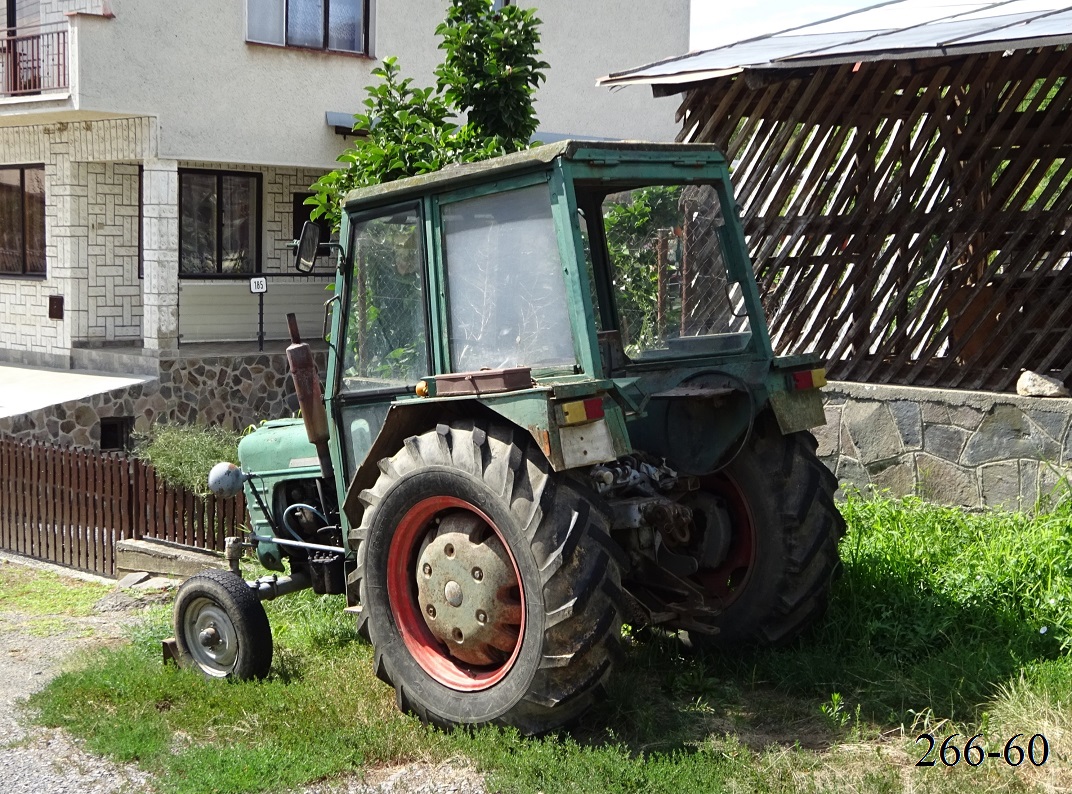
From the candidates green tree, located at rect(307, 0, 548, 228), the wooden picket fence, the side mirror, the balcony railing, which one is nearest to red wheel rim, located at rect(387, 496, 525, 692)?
the side mirror

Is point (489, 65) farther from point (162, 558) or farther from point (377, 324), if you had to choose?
point (162, 558)

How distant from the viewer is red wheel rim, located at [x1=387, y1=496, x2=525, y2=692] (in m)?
5.05

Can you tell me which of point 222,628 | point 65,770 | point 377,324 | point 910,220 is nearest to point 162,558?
point 222,628

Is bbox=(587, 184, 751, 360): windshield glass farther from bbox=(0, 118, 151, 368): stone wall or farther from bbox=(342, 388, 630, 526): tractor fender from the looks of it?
bbox=(0, 118, 151, 368): stone wall

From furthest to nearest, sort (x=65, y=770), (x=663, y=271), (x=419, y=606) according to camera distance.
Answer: (x=663, y=271), (x=419, y=606), (x=65, y=770)

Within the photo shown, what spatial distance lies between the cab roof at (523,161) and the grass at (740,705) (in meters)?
2.19

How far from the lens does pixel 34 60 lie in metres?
16.1

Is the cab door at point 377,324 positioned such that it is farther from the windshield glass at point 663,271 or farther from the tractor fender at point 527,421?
the windshield glass at point 663,271

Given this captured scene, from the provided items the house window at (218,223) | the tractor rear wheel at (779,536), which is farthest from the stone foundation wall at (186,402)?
the tractor rear wheel at (779,536)

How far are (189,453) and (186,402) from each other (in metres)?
4.60

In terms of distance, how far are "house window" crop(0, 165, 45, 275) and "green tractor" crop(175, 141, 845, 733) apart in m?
12.9

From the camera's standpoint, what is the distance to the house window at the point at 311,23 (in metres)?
16.2

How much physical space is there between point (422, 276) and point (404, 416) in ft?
2.00

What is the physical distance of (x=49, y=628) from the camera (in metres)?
7.77
